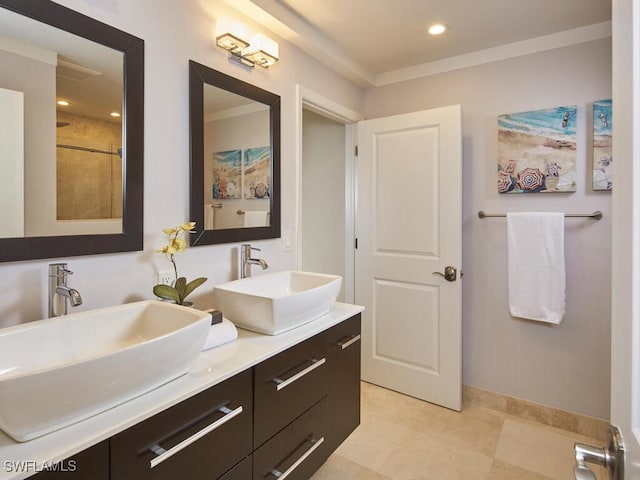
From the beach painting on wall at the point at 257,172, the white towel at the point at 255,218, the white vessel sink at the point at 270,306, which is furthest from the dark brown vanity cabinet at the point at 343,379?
the beach painting on wall at the point at 257,172

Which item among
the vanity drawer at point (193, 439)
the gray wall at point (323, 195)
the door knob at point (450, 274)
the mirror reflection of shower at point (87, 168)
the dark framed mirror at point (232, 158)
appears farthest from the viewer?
the gray wall at point (323, 195)

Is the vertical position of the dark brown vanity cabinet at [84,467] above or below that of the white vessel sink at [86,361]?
below

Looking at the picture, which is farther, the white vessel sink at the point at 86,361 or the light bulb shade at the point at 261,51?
the light bulb shade at the point at 261,51

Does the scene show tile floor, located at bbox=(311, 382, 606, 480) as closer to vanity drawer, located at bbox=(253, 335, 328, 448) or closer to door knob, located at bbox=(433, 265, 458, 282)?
vanity drawer, located at bbox=(253, 335, 328, 448)

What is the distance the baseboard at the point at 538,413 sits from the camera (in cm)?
221

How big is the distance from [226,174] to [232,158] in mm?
90

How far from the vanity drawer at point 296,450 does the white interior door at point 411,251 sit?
120 cm

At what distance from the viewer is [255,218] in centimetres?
196

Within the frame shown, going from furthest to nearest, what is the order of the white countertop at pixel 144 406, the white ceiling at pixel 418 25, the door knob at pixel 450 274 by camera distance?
the door knob at pixel 450 274, the white ceiling at pixel 418 25, the white countertop at pixel 144 406

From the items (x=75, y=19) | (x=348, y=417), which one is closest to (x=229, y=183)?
(x=75, y=19)

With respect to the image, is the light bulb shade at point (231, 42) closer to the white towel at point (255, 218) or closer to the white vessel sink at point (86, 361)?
the white towel at point (255, 218)

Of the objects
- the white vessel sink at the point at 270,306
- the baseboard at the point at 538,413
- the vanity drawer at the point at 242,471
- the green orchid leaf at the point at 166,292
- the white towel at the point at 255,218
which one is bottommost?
the baseboard at the point at 538,413

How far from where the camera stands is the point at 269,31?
2.00 metres

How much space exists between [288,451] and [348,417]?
0.46 meters
